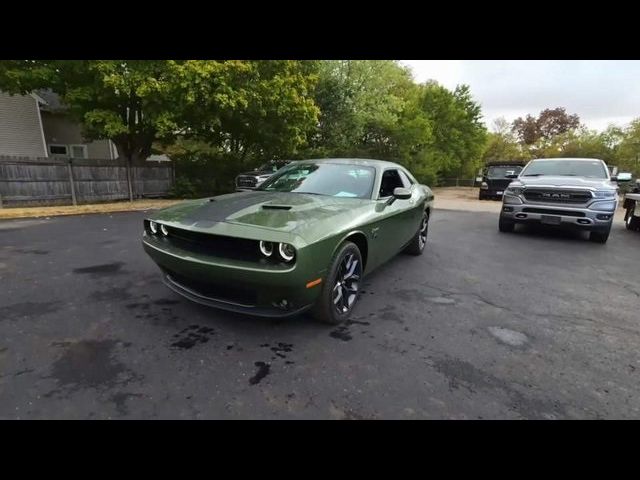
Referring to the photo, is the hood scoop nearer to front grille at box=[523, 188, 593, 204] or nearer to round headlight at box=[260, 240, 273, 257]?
round headlight at box=[260, 240, 273, 257]

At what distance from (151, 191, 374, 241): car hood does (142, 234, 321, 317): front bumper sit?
0.24 meters

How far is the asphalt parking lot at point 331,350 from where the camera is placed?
2.11 metres

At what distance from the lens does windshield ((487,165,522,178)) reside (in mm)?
16938

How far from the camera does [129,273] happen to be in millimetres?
4426

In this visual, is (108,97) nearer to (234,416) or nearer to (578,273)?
(234,416)

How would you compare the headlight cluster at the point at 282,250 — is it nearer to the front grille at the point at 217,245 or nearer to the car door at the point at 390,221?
the front grille at the point at 217,245

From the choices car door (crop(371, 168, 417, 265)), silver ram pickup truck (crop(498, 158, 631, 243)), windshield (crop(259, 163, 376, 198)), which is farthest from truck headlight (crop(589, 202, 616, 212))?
windshield (crop(259, 163, 376, 198))

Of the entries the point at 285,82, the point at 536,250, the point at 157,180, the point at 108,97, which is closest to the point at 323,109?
the point at 285,82

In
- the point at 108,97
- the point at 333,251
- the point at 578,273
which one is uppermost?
the point at 108,97

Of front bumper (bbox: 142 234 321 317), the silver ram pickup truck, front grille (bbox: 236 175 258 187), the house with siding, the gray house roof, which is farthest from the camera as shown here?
the gray house roof

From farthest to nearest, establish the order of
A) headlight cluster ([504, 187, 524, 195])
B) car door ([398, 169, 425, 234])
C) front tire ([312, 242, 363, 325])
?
headlight cluster ([504, 187, 524, 195]) → car door ([398, 169, 425, 234]) → front tire ([312, 242, 363, 325])

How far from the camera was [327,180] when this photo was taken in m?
4.08
